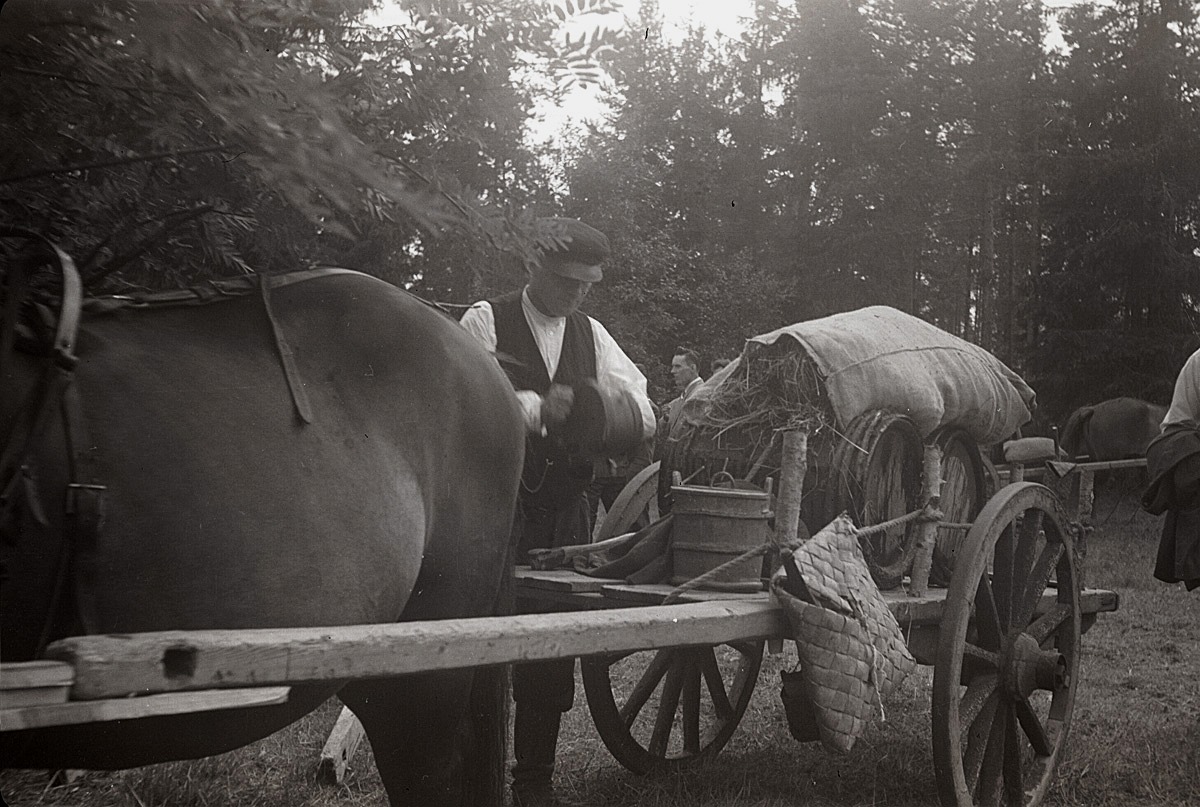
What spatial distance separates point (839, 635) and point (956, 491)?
161 cm

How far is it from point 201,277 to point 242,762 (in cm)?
200

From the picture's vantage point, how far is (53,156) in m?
2.32

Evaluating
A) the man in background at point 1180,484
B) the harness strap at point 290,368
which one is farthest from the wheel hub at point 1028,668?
the harness strap at point 290,368

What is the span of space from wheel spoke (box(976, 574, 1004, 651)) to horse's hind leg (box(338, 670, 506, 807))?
5.92ft

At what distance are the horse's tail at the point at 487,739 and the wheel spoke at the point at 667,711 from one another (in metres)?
1.47

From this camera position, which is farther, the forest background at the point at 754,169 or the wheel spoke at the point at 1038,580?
the wheel spoke at the point at 1038,580

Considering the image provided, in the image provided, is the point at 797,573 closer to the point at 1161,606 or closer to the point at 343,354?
the point at 343,354

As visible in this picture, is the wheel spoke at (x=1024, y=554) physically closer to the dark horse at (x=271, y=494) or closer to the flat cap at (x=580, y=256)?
the flat cap at (x=580, y=256)

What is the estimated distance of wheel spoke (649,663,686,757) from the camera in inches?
179

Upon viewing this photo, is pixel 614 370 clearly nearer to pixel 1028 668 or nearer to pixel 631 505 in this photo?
pixel 631 505

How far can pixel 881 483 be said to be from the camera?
3.98 m

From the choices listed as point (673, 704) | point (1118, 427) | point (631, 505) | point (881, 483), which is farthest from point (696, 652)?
point (1118, 427)

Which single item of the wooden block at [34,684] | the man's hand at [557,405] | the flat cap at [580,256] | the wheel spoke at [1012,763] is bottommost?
Answer: the wheel spoke at [1012,763]

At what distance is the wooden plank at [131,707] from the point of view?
5.48 ft
